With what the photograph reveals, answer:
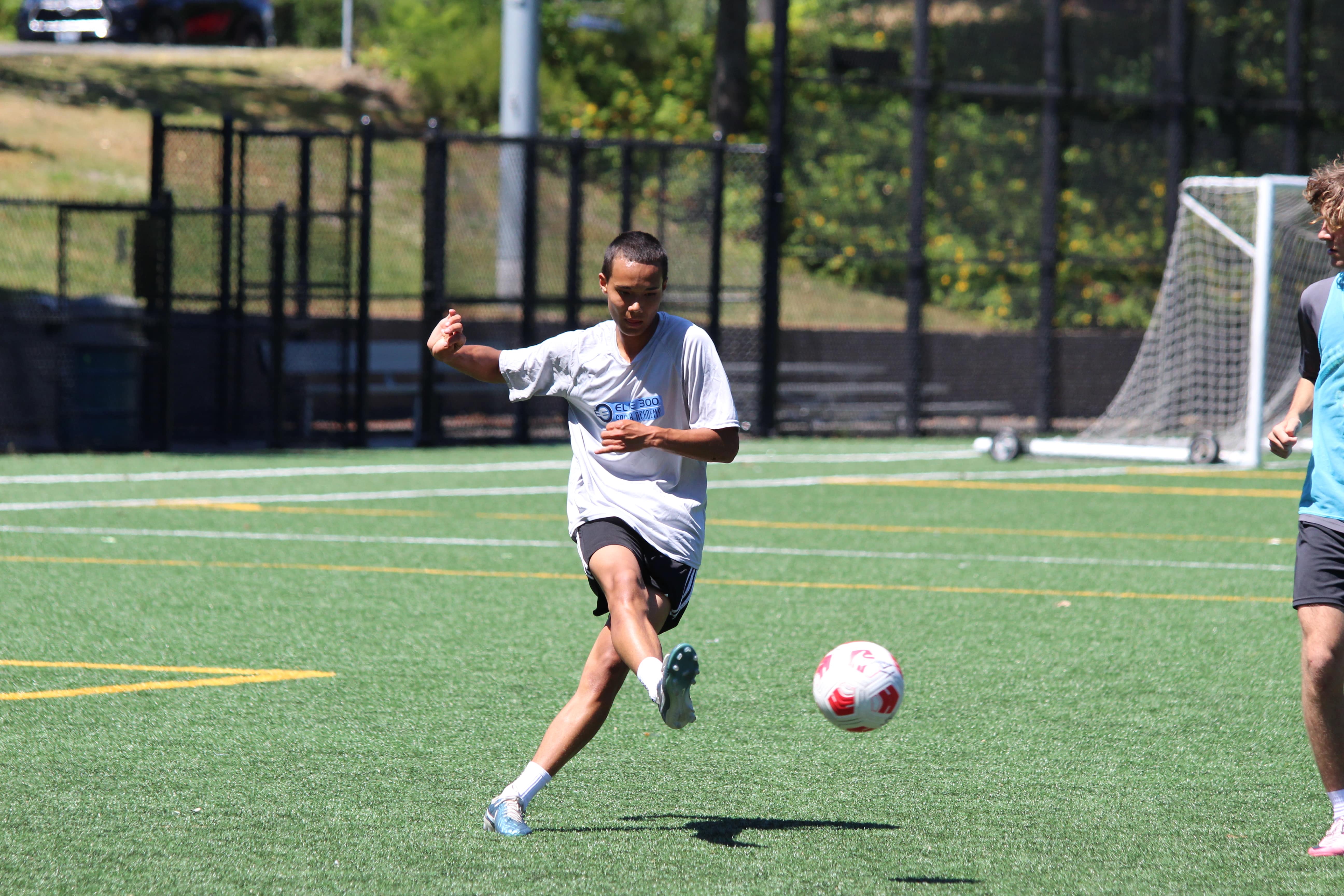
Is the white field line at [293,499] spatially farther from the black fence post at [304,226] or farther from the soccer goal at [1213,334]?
the soccer goal at [1213,334]

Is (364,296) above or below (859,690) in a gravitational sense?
above

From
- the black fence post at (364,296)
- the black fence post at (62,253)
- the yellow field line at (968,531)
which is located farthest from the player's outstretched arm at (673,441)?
the black fence post at (364,296)

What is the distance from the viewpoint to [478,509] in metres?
12.9

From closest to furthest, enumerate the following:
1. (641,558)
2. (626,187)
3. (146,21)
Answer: (641,558) < (626,187) < (146,21)

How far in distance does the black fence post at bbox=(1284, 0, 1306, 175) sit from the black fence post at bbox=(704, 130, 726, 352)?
782cm

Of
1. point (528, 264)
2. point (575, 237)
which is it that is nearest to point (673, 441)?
point (528, 264)

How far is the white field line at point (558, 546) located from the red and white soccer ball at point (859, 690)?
19.2 ft

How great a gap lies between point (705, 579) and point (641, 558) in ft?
16.2

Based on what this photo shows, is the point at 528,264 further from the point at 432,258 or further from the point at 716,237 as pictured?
the point at 716,237

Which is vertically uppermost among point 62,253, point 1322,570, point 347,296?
point 62,253

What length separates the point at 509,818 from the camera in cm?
477

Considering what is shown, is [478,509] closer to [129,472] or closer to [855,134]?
[129,472]

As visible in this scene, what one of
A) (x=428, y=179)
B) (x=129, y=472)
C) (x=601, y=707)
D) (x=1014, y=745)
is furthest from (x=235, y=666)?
(x=428, y=179)

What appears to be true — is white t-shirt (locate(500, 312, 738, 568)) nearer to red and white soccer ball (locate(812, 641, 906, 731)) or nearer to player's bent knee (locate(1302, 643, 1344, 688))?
red and white soccer ball (locate(812, 641, 906, 731))
